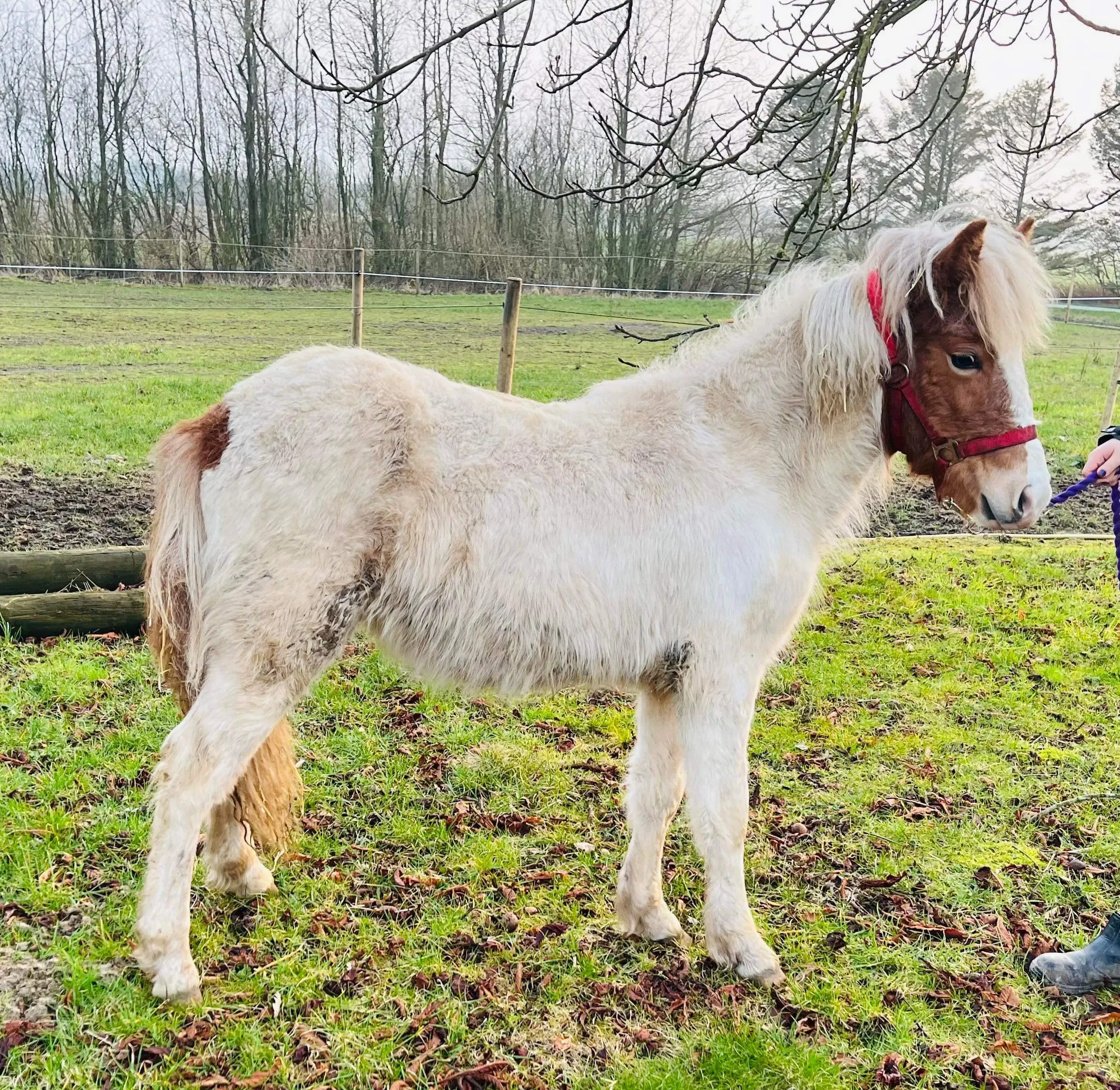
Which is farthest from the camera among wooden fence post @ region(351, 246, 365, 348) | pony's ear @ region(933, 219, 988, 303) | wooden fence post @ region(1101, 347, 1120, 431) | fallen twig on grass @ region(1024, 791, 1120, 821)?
wooden fence post @ region(1101, 347, 1120, 431)

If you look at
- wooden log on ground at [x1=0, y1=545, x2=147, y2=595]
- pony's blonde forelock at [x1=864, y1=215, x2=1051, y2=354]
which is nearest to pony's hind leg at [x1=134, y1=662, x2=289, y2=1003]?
pony's blonde forelock at [x1=864, y1=215, x2=1051, y2=354]

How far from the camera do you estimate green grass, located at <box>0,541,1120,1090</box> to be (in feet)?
7.41

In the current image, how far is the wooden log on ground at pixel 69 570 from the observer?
14.7 feet

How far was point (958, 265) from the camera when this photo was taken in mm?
2416

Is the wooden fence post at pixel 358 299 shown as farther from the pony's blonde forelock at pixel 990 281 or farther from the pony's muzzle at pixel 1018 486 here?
the pony's muzzle at pixel 1018 486

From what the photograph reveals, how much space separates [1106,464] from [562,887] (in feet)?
7.39

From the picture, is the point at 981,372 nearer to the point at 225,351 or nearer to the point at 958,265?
the point at 958,265

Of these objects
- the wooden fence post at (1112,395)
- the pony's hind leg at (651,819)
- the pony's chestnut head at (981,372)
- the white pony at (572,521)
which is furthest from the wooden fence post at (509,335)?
the wooden fence post at (1112,395)

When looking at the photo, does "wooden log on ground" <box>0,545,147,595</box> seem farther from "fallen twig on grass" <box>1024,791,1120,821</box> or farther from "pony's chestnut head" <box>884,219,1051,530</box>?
"fallen twig on grass" <box>1024,791,1120,821</box>

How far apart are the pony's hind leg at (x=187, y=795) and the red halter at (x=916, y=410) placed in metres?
2.04

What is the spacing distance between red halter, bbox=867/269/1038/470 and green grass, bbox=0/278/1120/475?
3.67 m

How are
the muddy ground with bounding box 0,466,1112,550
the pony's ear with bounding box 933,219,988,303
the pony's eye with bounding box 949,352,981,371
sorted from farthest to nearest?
the muddy ground with bounding box 0,466,1112,550 < the pony's eye with bounding box 949,352,981,371 < the pony's ear with bounding box 933,219,988,303

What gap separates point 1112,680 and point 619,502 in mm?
3836

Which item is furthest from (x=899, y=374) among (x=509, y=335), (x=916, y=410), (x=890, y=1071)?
(x=509, y=335)
